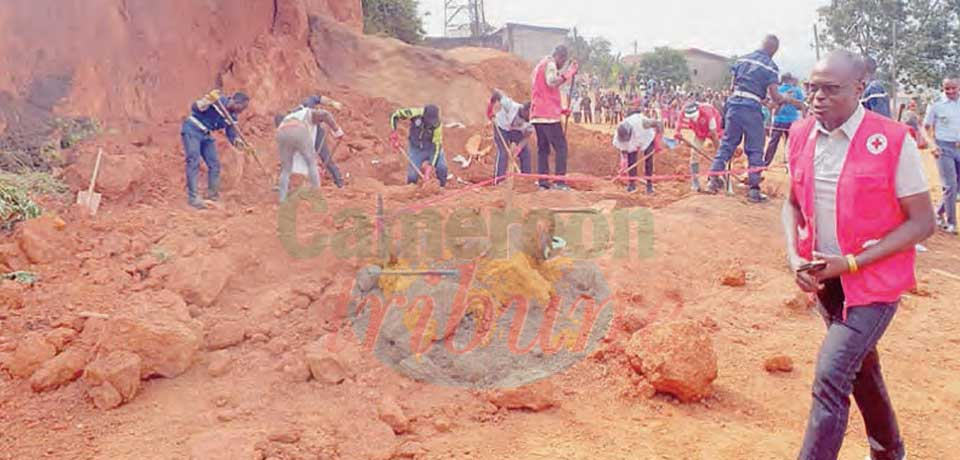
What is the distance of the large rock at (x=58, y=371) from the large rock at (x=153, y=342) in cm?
13

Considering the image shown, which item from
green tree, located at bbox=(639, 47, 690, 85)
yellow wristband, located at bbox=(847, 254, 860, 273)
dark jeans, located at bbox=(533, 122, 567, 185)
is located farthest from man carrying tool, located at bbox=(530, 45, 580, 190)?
→ green tree, located at bbox=(639, 47, 690, 85)

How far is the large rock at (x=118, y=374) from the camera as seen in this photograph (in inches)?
127

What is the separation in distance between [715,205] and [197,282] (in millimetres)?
4603

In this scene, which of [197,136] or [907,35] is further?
[907,35]

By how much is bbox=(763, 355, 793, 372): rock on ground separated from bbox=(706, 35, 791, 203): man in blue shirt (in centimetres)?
310

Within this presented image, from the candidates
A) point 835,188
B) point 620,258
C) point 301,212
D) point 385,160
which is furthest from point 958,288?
point 385,160

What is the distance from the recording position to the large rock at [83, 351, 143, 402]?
127 inches

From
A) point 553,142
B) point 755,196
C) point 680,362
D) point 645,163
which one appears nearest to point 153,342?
point 680,362

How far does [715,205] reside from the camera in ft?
21.2

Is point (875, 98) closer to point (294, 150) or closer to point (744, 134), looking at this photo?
point (744, 134)

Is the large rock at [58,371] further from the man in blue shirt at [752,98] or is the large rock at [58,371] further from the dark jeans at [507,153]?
the man in blue shirt at [752,98]

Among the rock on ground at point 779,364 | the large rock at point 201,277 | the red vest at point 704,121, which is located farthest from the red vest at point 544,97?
the rock on ground at point 779,364

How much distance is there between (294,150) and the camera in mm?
7109

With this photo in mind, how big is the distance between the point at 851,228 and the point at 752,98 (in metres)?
4.34
